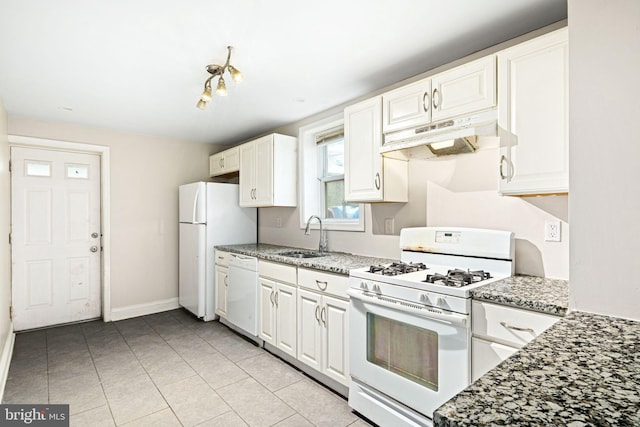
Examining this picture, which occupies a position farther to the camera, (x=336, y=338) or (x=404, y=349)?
(x=336, y=338)

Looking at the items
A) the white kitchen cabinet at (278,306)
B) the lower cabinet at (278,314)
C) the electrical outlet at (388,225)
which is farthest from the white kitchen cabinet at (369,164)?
the lower cabinet at (278,314)

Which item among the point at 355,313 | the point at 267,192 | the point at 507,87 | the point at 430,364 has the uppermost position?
the point at 507,87

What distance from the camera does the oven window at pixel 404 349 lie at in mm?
1826

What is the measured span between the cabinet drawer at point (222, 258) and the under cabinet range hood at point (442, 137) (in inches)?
86.5

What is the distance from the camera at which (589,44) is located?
1123 mm

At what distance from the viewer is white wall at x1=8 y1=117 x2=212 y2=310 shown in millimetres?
4211

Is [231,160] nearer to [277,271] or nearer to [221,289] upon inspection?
[221,289]

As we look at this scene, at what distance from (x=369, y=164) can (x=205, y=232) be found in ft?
7.56

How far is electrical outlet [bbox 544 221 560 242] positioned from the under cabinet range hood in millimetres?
602

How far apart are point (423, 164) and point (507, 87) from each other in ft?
2.78

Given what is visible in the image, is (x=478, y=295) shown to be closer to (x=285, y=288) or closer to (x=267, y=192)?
(x=285, y=288)

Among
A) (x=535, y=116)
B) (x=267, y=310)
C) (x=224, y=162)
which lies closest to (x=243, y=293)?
(x=267, y=310)

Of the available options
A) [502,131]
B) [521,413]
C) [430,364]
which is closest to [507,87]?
[502,131]

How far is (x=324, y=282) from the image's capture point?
251 cm
